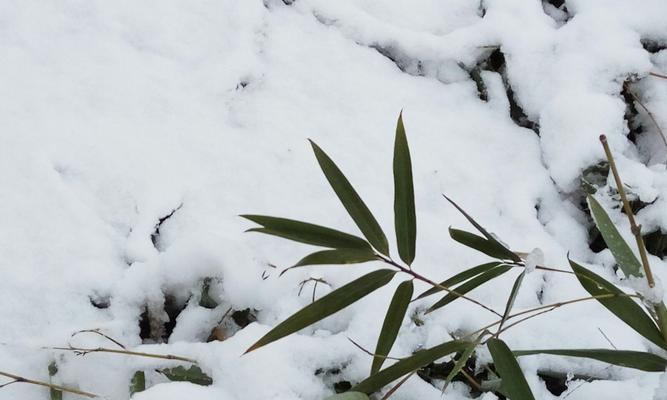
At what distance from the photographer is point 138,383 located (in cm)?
82

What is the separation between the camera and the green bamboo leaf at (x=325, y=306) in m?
0.67

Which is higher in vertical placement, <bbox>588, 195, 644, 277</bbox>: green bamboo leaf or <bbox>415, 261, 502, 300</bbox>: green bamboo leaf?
<bbox>588, 195, 644, 277</bbox>: green bamboo leaf

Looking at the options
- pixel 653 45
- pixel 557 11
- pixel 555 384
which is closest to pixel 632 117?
pixel 653 45

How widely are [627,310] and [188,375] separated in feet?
1.74

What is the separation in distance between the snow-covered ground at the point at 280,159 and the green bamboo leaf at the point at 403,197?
0.20m

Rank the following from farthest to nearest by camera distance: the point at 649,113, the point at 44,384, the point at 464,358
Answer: the point at 649,113 → the point at 44,384 → the point at 464,358

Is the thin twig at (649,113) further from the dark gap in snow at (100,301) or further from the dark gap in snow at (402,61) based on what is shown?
the dark gap in snow at (100,301)

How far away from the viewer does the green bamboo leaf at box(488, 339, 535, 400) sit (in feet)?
2.16

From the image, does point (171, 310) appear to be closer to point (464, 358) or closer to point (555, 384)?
point (464, 358)

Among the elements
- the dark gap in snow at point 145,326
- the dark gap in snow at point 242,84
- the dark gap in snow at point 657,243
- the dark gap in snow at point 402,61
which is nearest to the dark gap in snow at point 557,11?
the dark gap in snow at point 402,61

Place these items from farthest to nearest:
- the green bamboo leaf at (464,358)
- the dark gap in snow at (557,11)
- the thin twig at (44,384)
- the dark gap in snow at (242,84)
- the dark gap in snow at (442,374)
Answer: the dark gap in snow at (557,11), the dark gap in snow at (242,84), the dark gap in snow at (442,374), the thin twig at (44,384), the green bamboo leaf at (464,358)

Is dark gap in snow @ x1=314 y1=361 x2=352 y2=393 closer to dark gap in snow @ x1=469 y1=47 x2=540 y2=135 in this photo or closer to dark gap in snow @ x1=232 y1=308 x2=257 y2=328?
dark gap in snow @ x1=232 y1=308 x2=257 y2=328

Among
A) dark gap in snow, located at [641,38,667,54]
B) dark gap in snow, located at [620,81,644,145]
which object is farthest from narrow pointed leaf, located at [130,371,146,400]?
dark gap in snow, located at [641,38,667,54]

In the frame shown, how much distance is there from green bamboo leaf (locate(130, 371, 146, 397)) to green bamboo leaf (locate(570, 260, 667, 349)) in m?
0.54
